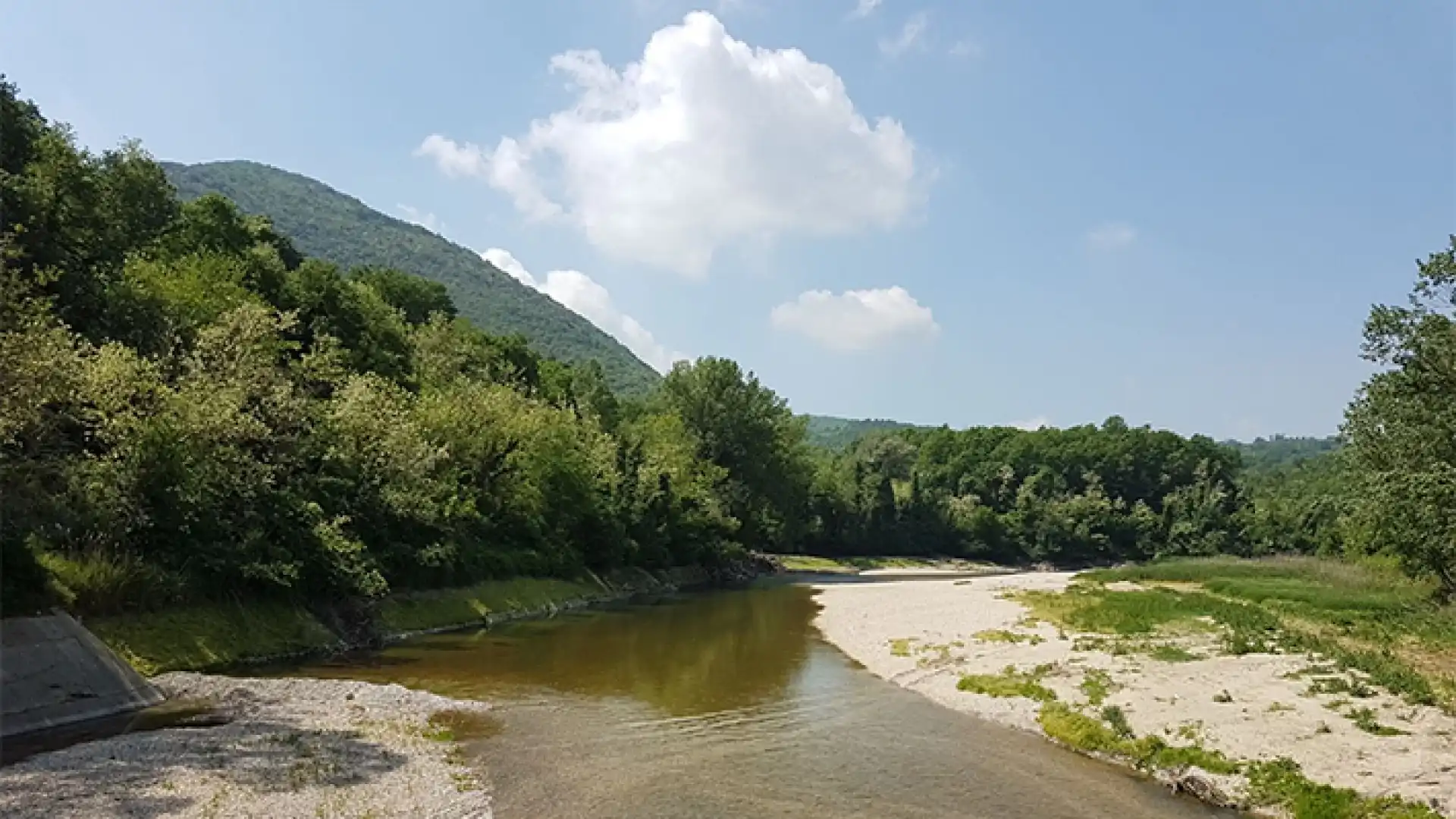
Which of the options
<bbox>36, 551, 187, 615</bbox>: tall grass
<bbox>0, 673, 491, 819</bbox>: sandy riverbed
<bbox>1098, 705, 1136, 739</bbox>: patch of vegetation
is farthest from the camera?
<bbox>36, 551, 187, 615</bbox>: tall grass

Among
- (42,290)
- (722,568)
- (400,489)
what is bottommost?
(722,568)

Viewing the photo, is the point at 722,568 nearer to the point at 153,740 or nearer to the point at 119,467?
the point at 119,467

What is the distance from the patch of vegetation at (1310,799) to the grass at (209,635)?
2797 cm

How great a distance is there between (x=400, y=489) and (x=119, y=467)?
16.4m

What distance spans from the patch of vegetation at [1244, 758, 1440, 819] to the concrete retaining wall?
2498cm

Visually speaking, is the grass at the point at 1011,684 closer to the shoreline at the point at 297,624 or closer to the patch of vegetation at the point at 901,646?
the patch of vegetation at the point at 901,646

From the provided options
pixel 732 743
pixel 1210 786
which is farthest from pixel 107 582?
pixel 1210 786

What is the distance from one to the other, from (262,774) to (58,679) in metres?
8.32

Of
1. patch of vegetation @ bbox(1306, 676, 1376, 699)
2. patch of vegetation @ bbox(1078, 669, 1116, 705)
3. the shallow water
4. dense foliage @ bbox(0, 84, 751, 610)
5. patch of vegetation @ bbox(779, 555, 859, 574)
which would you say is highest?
dense foliage @ bbox(0, 84, 751, 610)

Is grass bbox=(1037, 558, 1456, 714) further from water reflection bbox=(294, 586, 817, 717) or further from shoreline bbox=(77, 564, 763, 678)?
shoreline bbox=(77, 564, 763, 678)

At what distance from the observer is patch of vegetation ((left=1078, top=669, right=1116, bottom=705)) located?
85.6 ft

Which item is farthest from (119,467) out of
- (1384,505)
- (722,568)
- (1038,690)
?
(722,568)

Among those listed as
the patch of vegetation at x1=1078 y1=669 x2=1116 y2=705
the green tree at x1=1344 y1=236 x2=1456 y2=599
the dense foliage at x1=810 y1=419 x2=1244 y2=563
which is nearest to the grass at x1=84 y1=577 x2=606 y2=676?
the patch of vegetation at x1=1078 y1=669 x2=1116 y2=705

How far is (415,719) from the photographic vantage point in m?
24.1
